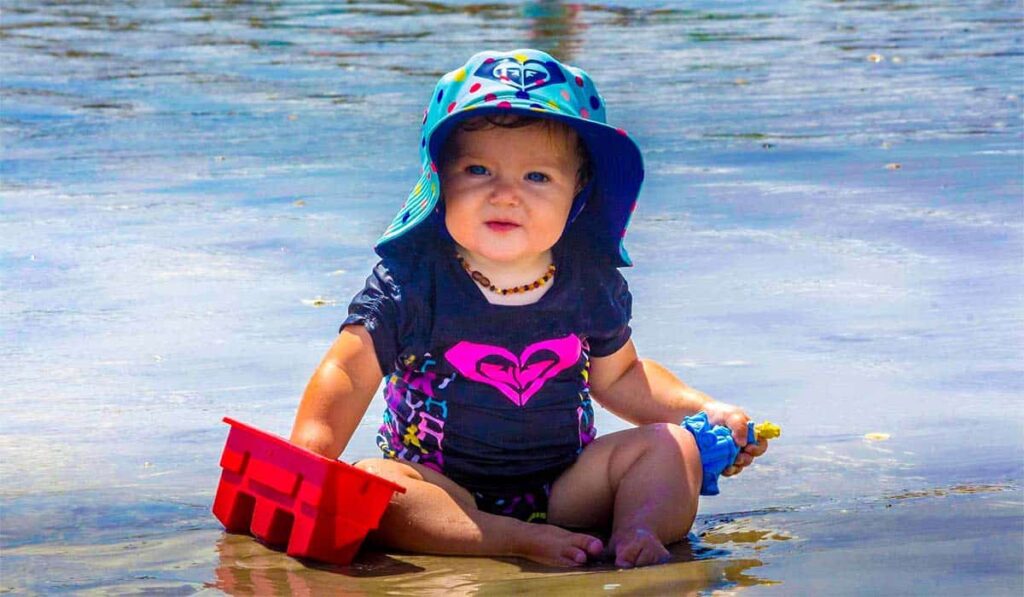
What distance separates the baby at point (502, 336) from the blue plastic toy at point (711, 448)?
0.05 m

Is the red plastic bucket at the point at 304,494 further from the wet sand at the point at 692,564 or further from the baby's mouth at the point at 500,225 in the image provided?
the baby's mouth at the point at 500,225

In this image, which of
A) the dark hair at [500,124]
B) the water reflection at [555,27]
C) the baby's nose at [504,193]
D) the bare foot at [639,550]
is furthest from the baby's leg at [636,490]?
the water reflection at [555,27]

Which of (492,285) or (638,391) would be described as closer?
(492,285)

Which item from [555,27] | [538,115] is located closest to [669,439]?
[538,115]

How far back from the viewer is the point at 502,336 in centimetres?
342

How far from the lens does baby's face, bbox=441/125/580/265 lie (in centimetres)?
336

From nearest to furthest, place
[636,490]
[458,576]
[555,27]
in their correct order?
[458,576], [636,490], [555,27]

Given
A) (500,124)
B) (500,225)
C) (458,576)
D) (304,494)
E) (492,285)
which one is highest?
(500,124)

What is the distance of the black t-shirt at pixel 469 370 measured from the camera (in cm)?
339

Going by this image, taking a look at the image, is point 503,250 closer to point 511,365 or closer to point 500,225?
point 500,225

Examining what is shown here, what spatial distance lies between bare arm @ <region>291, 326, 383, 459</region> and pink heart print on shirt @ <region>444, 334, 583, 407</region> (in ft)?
0.55

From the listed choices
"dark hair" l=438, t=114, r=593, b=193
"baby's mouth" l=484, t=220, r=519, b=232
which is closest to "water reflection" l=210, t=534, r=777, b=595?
Result: "baby's mouth" l=484, t=220, r=519, b=232

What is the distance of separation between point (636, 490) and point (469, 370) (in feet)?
1.33

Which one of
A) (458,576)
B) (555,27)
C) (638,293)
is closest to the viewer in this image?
(458,576)
